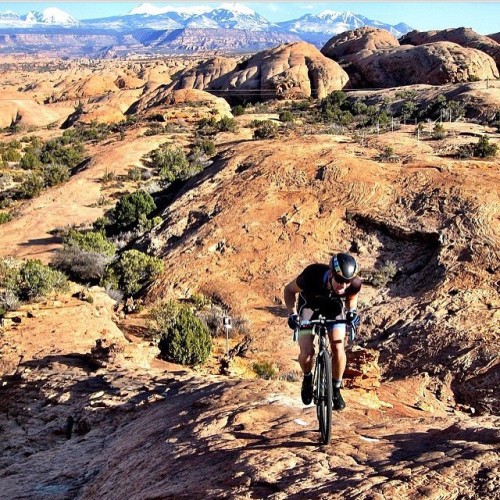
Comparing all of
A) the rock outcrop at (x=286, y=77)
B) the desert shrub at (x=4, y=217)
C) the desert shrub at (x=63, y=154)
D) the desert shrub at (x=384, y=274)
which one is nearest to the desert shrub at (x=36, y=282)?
the desert shrub at (x=384, y=274)

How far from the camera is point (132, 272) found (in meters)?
14.5

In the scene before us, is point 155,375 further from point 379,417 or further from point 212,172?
point 212,172

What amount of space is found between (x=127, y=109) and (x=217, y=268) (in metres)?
42.5

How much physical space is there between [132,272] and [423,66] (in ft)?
129

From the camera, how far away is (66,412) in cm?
795

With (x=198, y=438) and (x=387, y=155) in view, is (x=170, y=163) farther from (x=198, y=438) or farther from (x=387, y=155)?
(x=198, y=438)

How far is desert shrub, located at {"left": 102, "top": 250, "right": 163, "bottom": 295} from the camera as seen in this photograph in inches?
567

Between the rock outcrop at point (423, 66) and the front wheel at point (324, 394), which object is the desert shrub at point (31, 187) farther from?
the rock outcrop at point (423, 66)

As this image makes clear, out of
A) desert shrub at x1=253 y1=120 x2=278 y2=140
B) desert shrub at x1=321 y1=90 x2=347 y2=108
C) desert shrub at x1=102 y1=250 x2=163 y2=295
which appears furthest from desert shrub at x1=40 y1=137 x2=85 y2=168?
desert shrub at x1=321 y1=90 x2=347 y2=108

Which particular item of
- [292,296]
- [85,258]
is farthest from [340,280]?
[85,258]

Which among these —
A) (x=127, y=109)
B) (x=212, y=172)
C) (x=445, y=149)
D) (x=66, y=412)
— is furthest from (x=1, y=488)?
(x=127, y=109)

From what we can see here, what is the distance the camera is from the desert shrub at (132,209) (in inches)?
762

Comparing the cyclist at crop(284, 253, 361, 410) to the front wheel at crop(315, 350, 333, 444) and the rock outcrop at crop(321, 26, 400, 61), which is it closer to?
the front wheel at crop(315, 350, 333, 444)

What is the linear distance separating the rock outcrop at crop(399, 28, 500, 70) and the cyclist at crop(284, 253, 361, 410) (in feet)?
168
